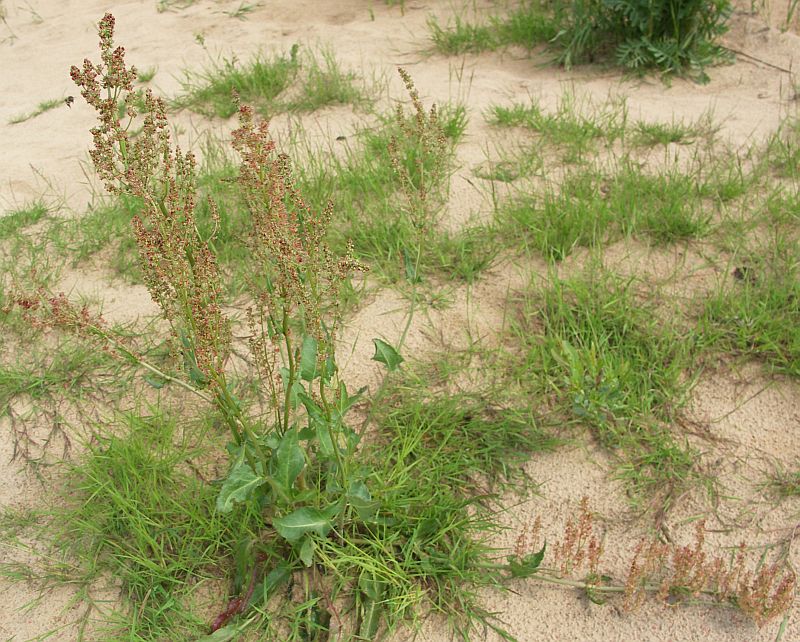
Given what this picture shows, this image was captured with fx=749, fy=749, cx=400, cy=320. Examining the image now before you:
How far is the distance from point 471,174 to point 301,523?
2.10 m

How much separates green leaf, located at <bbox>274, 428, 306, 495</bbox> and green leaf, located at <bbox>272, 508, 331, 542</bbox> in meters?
0.08

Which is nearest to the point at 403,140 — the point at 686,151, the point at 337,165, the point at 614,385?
the point at 337,165

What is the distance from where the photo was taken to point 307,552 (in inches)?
72.8

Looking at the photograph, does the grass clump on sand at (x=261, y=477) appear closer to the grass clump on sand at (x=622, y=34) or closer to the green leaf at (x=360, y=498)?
the green leaf at (x=360, y=498)

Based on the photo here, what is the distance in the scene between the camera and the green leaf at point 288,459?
1763mm

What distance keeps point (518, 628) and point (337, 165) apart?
212 centimetres

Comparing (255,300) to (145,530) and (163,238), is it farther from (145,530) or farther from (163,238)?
(145,530)

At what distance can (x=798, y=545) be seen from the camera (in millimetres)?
2025

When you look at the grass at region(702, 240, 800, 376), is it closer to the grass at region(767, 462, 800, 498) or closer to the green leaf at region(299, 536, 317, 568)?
the grass at region(767, 462, 800, 498)

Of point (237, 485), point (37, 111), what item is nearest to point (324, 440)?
point (237, 485)

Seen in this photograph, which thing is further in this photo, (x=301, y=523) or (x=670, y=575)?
(x=670, y=575)

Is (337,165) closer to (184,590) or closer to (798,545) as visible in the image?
(184,590)

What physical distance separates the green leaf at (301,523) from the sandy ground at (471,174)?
43 centimetres

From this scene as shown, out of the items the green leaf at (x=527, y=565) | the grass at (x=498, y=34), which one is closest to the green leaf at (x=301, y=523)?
the green leaf at (x=527, y=565)
